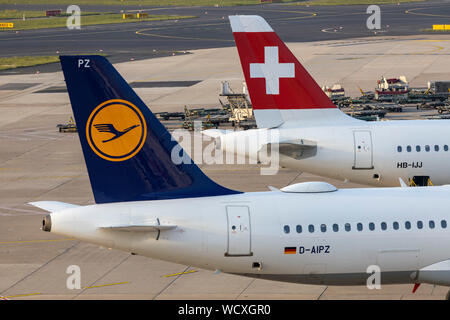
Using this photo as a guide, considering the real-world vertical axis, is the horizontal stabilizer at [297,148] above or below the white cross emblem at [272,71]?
below

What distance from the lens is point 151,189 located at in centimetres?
2662

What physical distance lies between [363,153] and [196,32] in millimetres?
115715

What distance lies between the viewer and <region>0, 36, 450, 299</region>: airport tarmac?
33469 mm

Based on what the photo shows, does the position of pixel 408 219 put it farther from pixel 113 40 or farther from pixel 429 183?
pixel 113 40

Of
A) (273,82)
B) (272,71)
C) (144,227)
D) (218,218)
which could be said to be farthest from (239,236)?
(272,71)

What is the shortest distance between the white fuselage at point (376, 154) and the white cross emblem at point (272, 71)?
243 cm

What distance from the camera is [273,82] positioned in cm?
4212

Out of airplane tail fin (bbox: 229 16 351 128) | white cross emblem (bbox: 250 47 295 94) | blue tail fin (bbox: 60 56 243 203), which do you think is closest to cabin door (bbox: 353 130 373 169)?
airplane tail fin (bbox: 229 16 351 128)

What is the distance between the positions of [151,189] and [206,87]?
67.8 m

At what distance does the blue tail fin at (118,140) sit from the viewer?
25.2 m

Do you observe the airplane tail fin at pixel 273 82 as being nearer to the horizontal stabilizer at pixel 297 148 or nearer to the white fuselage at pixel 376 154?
the white fuselage at pixel 376 154

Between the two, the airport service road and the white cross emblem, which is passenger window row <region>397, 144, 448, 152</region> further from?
the airport service road

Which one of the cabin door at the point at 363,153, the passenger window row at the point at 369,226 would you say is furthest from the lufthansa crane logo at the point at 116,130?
the cabin door at the point at 363,153
